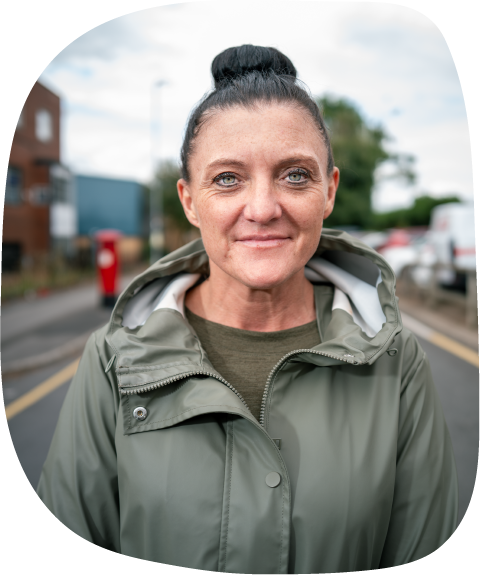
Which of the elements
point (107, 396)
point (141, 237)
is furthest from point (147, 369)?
point (141, 237)

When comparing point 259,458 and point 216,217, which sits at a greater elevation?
point 216,217

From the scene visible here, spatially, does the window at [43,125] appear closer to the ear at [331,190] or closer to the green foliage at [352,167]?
the green foliage at [352,167]

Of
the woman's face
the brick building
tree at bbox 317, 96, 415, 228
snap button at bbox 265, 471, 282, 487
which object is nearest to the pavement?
the brick building

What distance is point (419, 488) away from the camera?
3.11 ft

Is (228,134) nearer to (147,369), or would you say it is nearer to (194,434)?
(147,369)

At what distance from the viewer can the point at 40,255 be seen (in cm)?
141

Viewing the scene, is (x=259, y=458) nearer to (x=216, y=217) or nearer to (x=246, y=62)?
(x=216, y=217)

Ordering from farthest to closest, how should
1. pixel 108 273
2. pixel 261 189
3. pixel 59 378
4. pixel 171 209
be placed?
pixel 108 273
pixel 171 209
pixel 59 378
pixel 261 189

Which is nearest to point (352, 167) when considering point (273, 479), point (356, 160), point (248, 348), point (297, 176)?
point (356, 160)

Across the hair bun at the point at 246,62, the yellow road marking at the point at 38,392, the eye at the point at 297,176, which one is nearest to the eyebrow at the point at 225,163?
the eye at the point at 297,176

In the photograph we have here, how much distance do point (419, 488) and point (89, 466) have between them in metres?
0.73

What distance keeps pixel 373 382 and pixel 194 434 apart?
413 mm

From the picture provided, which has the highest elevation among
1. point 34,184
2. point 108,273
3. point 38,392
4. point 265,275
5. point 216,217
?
point 34,184

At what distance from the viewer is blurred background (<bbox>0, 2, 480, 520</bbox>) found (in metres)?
1.08
